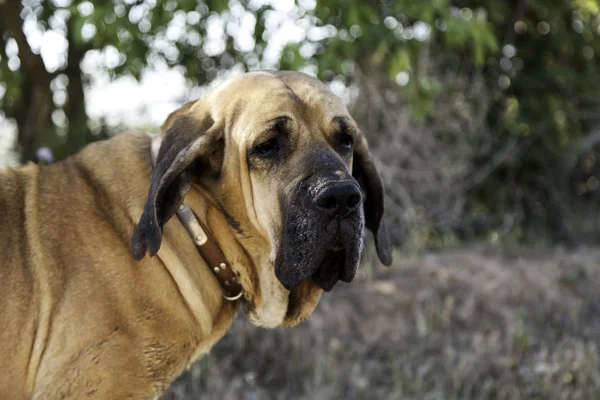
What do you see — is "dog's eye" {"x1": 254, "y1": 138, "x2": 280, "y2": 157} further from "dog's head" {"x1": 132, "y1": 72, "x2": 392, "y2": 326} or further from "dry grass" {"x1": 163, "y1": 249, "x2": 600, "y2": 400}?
"dry grass" {"x1": 163, "y1": 249, "x2": 600, "y2": 400}

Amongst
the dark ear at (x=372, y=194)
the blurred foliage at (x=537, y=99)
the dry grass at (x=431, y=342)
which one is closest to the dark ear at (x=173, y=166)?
the dark ear at (x=372, y=194)

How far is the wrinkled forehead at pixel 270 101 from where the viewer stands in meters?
2.82

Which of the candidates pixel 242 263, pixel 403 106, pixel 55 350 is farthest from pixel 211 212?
pixel 403 106

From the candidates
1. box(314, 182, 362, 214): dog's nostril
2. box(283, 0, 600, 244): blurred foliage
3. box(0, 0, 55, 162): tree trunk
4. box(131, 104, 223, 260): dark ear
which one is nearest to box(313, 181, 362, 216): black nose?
box(314, 182, 362, 214): dog's nostril

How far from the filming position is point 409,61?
4.43 m

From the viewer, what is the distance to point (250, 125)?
279cm

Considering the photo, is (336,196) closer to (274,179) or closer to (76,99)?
(274,179)

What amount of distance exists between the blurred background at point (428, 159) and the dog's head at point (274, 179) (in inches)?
47.7

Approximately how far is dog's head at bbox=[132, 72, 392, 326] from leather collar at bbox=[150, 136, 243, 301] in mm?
101

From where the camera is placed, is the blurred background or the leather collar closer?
the leather collar

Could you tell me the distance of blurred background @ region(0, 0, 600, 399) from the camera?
4.55 meters

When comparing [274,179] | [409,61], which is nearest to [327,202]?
[274,179]

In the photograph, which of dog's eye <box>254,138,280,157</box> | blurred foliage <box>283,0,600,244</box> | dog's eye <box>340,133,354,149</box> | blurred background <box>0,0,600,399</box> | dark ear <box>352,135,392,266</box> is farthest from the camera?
blurred foliage <box>283,0,600,244</box>

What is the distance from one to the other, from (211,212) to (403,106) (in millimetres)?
4401
